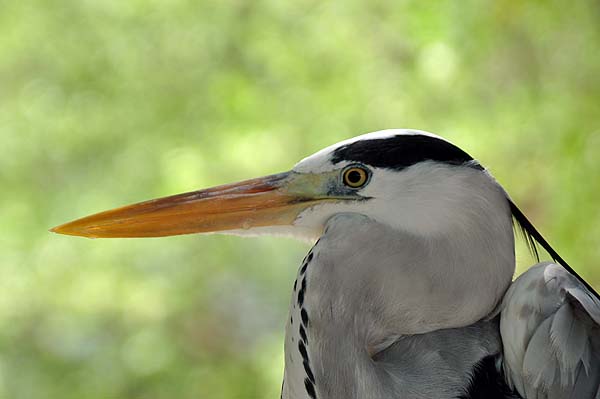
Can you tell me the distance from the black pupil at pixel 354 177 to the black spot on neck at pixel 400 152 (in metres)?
0.01

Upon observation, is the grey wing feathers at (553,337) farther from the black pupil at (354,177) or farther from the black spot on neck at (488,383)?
the black pupil at (354,177)

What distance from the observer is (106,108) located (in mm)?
2775

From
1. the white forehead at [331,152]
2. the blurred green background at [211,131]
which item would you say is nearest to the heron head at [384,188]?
the white forehead at [331,152]

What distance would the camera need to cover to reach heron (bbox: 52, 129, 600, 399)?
0.83 m

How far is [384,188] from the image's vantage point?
0.89 m

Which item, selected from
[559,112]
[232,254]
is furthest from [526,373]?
[232,254]

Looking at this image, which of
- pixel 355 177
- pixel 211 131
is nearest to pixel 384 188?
pixel 355 177

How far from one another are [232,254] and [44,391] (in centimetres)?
70

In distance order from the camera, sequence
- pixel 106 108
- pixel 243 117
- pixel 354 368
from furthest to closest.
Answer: pixel 106 108 < pixel 243 117 < pixel 354 368

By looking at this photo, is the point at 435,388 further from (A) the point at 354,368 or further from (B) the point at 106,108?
(B) the point at 106,108

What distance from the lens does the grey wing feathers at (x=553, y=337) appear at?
2.74 feet

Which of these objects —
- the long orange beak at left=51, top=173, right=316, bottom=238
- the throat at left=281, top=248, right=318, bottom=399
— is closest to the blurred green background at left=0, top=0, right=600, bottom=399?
the long orange beak at left=51, top=173, right=316, bottom=238

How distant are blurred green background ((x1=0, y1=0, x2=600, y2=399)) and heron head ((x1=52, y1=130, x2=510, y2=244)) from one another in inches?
58.5

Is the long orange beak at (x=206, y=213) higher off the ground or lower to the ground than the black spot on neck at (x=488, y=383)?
higher
